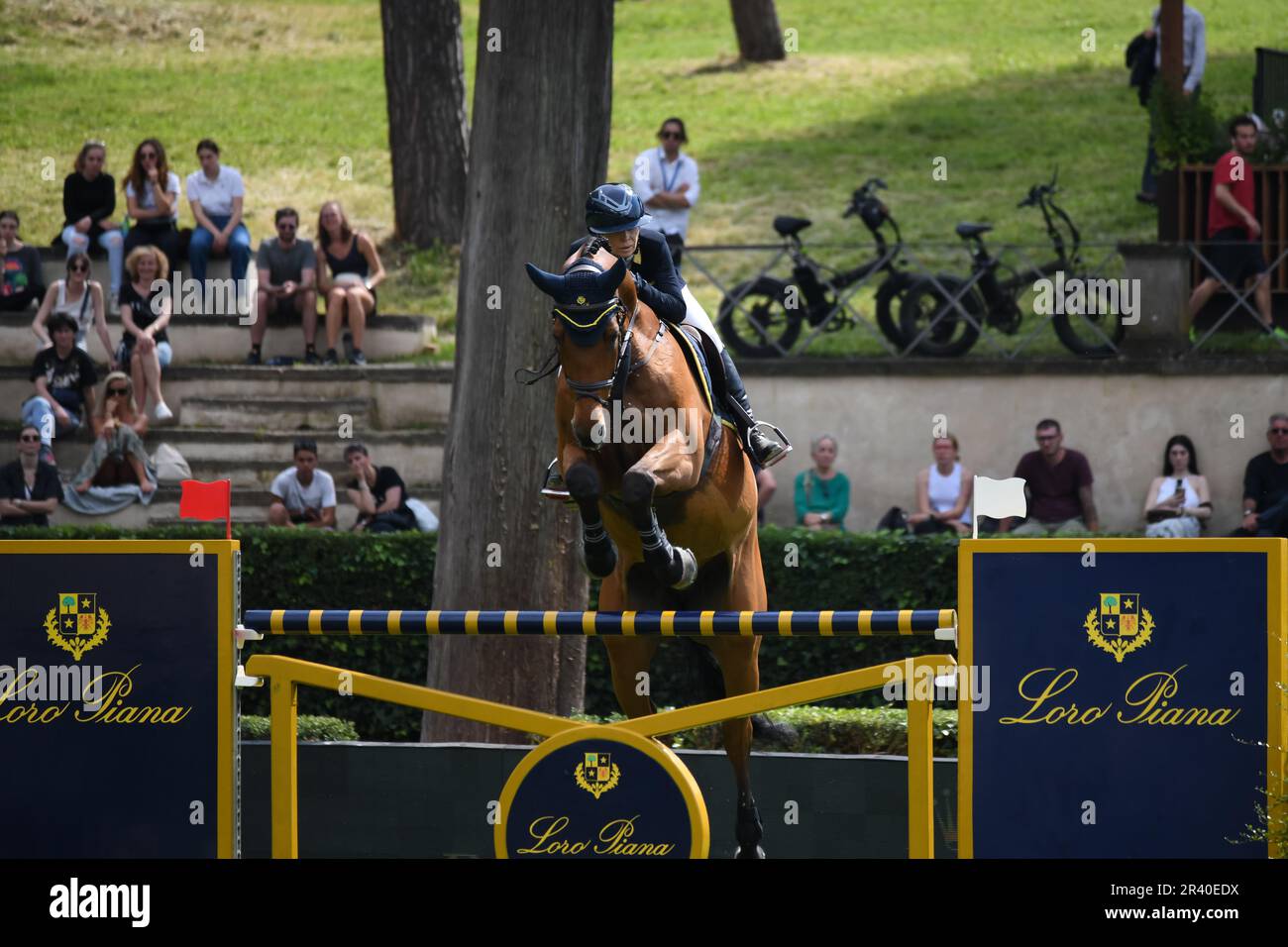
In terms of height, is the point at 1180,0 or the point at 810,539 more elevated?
the point at 1180,0

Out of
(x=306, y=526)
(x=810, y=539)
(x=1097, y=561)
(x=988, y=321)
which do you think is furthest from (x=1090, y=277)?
(x=1097, y=561)

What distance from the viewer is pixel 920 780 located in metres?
7.83

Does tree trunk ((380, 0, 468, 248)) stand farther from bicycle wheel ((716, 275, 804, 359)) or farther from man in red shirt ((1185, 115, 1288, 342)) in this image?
man in red shirt ((1185, 115, 1288, 342))

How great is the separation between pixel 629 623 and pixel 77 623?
240 cm

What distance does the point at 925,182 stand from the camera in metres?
24.6

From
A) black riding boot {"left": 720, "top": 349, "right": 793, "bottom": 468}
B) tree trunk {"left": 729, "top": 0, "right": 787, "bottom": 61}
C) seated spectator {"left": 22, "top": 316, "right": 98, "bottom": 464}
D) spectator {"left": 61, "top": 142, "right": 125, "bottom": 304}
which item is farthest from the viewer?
tree trunk {"left": 729, "top": 0, "right": 787, "bottom": 61}

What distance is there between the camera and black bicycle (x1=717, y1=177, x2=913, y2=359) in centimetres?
1708

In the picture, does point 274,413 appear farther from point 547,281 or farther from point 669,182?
point 547,281

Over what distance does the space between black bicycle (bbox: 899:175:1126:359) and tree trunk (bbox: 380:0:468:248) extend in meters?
6.43

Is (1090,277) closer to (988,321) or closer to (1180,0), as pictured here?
(988,321)

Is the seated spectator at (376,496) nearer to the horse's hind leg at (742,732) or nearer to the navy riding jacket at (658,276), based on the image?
the horse's hind leg at (742,732)

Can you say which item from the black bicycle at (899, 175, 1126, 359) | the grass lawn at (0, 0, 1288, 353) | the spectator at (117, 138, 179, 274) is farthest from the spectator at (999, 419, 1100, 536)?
the spectator at (117, 138, 179, 274)
